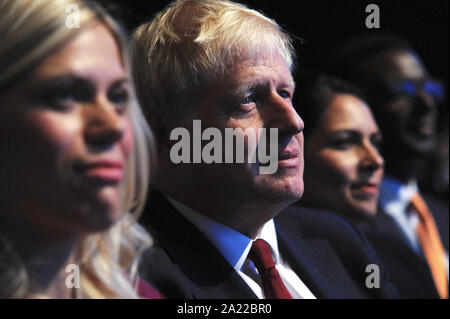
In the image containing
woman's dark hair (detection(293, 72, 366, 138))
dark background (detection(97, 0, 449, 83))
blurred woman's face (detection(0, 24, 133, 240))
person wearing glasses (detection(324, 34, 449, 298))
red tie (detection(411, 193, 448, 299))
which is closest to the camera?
blurred woman's face (detection(0, 24, 133, 240))

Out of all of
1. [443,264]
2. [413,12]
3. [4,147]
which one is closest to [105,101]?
[4,147]

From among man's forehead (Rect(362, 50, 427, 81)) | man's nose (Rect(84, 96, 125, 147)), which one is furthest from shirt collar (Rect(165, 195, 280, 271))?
man's forehead (Rect(362, 50, 427, 81))

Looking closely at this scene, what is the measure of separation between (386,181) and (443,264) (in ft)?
1.24

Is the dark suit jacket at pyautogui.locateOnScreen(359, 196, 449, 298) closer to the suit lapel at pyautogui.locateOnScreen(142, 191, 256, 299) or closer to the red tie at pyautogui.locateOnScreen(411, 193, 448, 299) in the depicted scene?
the red tie at pyautogui.locateOnScreen(411, 193, 448, 299)

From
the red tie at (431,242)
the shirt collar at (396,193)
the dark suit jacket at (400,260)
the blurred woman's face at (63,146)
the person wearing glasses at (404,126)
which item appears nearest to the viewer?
the blurred woman's face at (63,146)

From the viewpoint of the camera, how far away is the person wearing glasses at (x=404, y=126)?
2168 millimetres

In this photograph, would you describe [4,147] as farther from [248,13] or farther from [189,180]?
[248,13]

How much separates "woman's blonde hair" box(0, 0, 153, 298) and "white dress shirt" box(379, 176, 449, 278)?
1.33 metres

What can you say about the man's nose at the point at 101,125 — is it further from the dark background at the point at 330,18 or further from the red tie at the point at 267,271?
the red tie at the point at 267,271

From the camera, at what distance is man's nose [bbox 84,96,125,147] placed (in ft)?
2.99

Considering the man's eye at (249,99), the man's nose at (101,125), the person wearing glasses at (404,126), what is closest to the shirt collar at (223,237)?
the man's eye at (249,99)

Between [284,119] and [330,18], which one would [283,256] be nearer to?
[284,119]

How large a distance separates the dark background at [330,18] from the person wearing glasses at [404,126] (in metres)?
0.13
